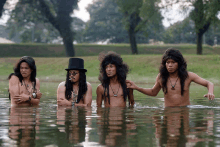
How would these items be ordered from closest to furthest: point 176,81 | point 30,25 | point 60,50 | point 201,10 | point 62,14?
point 176,81 → point 201,10 → point 62,14 → point 60,50 → point 30,25

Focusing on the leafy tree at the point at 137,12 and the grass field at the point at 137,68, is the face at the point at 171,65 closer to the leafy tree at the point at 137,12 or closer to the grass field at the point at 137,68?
the grass field at the point at 137,68

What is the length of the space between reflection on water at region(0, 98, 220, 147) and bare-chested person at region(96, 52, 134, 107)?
0.74m

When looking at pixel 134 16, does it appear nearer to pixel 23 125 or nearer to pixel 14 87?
pixel 14 87

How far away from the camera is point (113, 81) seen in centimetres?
909

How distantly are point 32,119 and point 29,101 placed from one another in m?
2.12

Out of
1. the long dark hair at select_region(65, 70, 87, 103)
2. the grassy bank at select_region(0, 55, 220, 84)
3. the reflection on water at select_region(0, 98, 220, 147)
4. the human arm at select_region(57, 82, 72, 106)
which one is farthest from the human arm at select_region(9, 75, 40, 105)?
the grassy bank at select_region(0, 55, 220, 84)

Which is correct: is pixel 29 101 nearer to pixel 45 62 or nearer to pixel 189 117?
pixel 189 117

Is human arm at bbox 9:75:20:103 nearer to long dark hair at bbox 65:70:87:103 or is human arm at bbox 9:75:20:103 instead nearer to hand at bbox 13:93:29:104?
hand at bbox 13:93:29:104

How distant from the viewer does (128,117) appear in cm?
720

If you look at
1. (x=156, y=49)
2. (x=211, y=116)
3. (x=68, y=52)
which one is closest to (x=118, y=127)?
(x=211, y=116)

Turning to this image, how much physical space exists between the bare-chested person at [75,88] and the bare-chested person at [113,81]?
0.45m

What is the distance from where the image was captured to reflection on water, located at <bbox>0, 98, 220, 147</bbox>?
474cm

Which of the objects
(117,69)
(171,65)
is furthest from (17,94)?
(171,65)

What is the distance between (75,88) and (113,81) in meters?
0.93
